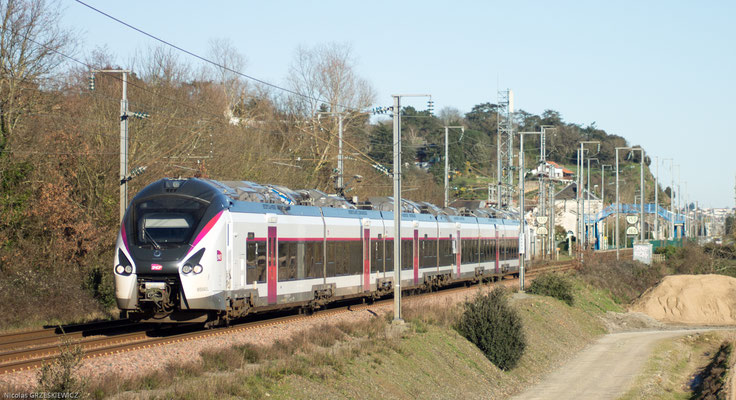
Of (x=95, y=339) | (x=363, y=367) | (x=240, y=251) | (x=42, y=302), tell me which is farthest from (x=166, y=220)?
(x=42, y=302)

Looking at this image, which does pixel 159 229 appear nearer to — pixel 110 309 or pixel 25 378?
pixel 25 378

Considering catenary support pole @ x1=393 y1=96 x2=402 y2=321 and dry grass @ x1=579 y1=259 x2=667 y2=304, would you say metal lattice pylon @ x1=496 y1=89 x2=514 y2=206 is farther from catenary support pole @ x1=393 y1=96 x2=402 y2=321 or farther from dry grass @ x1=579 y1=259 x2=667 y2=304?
catenary support pole @ x1=393 y1=96 x2=402 y2=321

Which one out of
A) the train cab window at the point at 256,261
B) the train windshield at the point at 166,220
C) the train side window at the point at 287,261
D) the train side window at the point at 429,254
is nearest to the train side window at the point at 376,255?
the train side window at the point at 429,254

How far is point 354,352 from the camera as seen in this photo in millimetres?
20406

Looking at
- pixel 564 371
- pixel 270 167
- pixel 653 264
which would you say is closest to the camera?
pixel 564 371

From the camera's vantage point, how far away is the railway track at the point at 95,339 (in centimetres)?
1612

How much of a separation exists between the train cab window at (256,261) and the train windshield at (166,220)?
1.87 metres

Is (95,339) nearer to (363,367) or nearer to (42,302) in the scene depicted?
(363,367)

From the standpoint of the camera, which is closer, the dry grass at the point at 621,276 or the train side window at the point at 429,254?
the train side window at the point at 429,254

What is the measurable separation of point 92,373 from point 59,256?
18332mm

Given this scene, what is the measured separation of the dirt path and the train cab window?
891 centimetres

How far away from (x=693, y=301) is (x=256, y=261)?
128 feet

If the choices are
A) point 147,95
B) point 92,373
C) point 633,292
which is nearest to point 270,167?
point 147,95

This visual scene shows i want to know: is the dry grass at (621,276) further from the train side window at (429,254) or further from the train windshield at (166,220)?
the train windshield at (166,220)
